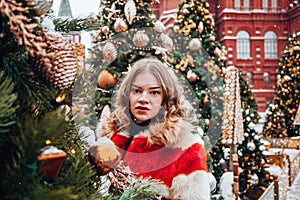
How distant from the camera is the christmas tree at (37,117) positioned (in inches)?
19.8

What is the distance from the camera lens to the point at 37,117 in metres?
0.58

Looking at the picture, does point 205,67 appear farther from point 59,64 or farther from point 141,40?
point 59,64

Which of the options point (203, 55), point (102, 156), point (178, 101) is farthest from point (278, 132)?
point (102, 156)

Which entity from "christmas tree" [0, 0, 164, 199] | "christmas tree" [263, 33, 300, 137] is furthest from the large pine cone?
"christmas tree" [263, 33, 300, 137]

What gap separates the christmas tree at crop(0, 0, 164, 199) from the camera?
1.65ft

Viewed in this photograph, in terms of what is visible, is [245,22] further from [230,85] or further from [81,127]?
[81,127]

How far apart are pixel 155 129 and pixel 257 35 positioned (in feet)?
74.4

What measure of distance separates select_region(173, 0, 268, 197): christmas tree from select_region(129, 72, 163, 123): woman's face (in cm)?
418

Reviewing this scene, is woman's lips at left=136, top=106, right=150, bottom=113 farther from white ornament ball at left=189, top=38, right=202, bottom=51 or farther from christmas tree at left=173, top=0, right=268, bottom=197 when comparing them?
white ornament ball at left=189, top=38, right=202, bottom=51

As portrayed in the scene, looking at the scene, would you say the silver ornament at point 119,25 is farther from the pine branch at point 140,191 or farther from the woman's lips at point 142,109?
the pine branch at point 140,191

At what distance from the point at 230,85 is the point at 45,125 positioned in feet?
12.5

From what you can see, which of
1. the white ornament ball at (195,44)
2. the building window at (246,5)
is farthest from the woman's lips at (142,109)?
the building window at (246,5)

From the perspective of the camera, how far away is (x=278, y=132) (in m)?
14.3

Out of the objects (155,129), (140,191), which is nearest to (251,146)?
(155,129)
